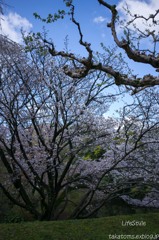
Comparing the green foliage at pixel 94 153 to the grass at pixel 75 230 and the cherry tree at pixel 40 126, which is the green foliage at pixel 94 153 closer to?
the cherry tree at pixel 40 126

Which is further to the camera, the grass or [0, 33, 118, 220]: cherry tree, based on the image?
[0, 33, 118, 220]: cherry tree

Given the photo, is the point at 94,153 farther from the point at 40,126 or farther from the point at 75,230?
the point at 75,230

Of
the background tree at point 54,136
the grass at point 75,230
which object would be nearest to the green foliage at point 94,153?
the background tree at point 54,136

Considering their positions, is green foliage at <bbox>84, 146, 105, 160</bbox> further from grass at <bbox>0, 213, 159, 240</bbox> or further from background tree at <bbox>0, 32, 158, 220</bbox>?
grass at <bbox>0, 213, 159, 240</bbox>

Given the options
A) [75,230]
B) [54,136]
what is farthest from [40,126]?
[75,230]

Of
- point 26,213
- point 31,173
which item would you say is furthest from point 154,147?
point 26,213

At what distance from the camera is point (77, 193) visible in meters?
14.3

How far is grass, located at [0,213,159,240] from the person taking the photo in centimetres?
705

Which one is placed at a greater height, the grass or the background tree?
the background tree

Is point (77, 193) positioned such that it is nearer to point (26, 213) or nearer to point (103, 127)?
point (26, 213)

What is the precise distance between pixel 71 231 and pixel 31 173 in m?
3.49

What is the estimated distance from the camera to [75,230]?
7.62 metres

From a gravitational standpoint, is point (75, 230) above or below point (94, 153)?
below

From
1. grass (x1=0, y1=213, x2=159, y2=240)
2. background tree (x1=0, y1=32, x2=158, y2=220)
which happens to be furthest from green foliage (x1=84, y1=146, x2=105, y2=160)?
grass (x1=0, y1=213, x2=159, y2=240)
